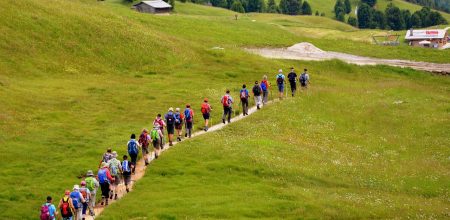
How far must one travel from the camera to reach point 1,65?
3108 inches

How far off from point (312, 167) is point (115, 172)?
14641 millimetres

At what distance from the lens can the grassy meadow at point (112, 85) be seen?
174 feet

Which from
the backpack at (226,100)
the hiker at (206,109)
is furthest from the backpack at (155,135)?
the backpack at (226,100)

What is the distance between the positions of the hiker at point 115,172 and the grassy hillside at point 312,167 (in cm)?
95

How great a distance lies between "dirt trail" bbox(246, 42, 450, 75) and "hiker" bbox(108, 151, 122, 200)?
62065 millimetres

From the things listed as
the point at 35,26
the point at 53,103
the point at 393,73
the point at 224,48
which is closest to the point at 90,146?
the point at 53,103

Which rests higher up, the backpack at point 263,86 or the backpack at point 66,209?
the backpack at point 263,86

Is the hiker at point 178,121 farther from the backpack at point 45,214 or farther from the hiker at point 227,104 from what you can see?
the backpack at point 45,214

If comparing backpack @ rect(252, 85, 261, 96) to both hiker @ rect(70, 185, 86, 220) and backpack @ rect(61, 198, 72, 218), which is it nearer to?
hiker @ rect(70, 185, 86, 220)

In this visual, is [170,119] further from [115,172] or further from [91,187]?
[91,187]

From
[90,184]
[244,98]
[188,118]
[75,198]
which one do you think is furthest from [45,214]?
[244,98]

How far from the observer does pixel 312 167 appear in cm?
5406

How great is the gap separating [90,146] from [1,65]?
26.1 metres

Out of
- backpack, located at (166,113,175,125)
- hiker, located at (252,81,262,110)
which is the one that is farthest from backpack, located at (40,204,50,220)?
hiker, located at (252,81,262,110)
